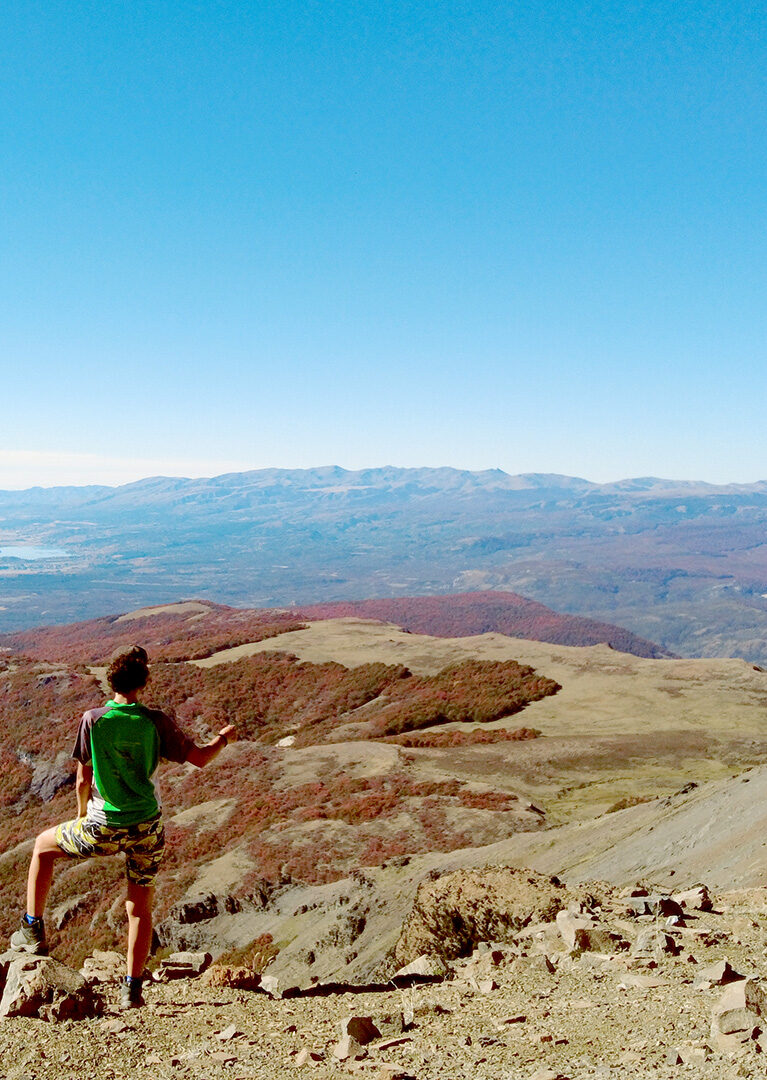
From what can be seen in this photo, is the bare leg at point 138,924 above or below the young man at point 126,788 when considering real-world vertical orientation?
below

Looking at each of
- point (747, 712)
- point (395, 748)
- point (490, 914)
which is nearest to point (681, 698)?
point (747, 712)

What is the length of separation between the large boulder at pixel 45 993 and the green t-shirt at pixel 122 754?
1.45 meters

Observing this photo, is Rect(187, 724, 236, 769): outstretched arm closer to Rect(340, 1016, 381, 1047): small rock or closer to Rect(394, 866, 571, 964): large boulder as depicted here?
Rect(340, 1016, 381, 1047): small rock

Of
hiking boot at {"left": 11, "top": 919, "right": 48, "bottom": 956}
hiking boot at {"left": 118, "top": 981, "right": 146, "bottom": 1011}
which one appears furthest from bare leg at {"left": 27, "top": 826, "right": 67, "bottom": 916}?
hiking boot at {"left": 118, "top": 981, "right": 146, "bottom": 1011}

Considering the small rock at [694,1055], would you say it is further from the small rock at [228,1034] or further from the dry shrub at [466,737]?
the dry shrub at [466,737]

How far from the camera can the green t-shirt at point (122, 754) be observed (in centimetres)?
570

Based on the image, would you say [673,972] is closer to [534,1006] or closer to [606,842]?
[534,1006]

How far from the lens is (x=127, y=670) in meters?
5.74

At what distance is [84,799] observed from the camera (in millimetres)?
6012

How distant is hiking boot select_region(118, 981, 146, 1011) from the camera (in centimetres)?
618

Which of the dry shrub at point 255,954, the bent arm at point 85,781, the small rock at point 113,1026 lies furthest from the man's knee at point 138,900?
the dry shrub at point 255,954

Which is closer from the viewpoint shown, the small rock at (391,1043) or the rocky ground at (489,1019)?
the rocky ground at (489,1019)

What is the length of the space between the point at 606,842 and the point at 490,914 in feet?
30.8

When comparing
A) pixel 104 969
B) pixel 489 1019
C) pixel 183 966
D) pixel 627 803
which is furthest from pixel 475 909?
pixel 627 803
